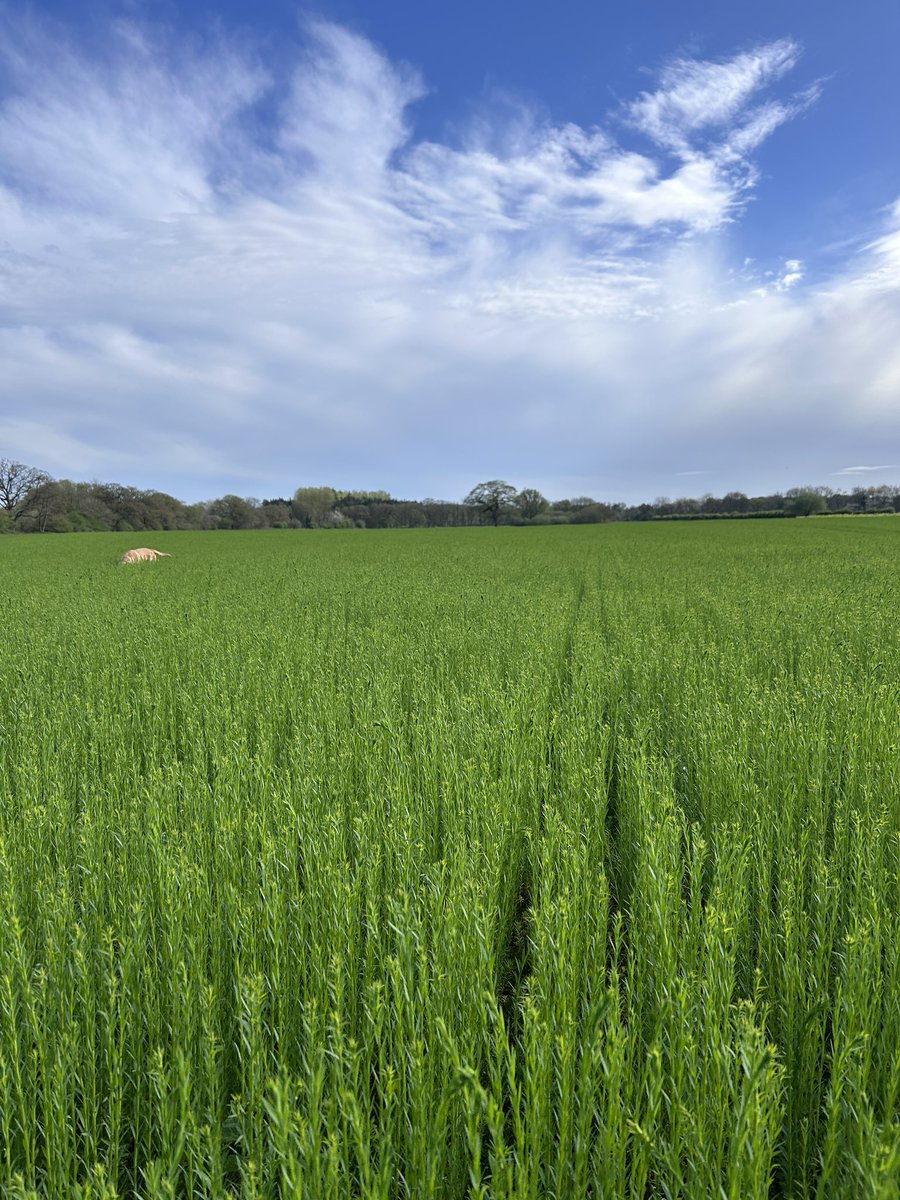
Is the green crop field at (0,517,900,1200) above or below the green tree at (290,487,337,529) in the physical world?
below

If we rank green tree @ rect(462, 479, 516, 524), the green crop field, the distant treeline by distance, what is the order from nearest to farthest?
the green crop field → the distant treeline → green tree @ rect(462, 479, 516, 524)

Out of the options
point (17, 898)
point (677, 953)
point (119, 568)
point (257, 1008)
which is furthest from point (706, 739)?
point (119, 568)

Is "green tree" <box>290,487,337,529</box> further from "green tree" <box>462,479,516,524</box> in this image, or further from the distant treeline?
"green tree" <box>462,479,516,524</box>

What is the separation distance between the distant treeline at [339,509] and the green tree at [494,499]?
5.9 inches

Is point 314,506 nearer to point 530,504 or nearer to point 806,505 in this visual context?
point 530,504

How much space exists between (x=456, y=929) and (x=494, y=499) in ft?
305

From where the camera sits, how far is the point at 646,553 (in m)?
21.8

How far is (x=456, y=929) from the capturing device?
6.93ft

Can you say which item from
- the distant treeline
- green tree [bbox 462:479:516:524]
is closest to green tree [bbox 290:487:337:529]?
the distant treeline

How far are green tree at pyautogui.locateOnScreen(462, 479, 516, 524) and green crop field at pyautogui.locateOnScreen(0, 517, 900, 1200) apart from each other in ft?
287

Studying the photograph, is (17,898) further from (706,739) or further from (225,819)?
(706,739)

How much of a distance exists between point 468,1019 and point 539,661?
14.6ft

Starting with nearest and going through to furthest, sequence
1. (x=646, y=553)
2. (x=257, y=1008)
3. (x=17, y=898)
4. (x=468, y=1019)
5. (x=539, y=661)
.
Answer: (x=257, y=1008) < (x=468, y=1019) < (x=17, y=898) < (x=539, y=661) < (x=646, y=553)

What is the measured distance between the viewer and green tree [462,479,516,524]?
93375mm
